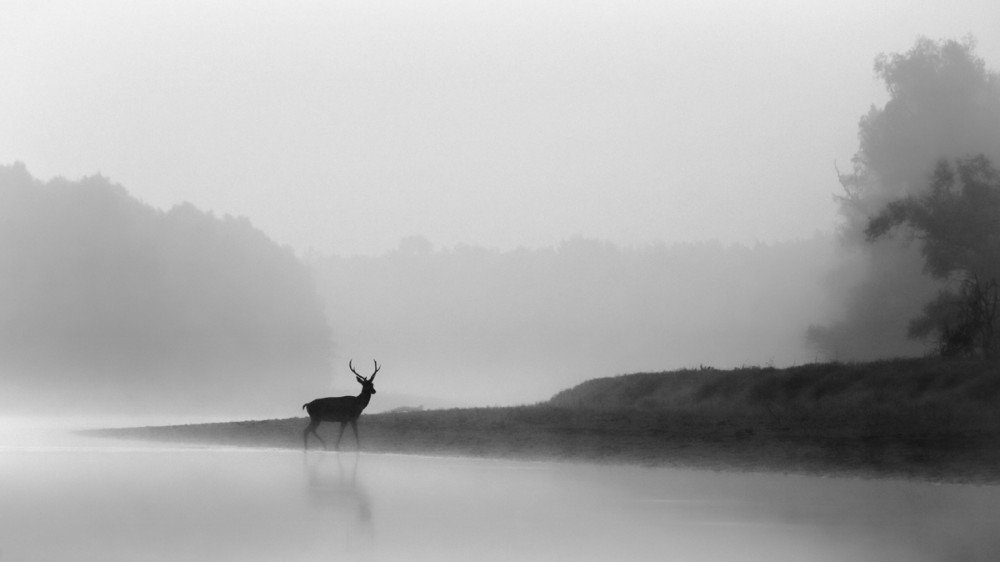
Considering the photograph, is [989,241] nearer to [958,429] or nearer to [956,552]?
[958,429]

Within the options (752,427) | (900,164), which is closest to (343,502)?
(752,427)

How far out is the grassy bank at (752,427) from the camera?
879 inches

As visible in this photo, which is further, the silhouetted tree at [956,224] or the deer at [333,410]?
the silhouetted tree at [956,224]

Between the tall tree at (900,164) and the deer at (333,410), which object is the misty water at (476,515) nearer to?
the deer at (333,410)

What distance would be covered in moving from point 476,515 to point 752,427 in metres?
12.4

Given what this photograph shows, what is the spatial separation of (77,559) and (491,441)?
18.5 metres

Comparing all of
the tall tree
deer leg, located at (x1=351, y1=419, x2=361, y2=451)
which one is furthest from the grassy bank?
→ the tall tree

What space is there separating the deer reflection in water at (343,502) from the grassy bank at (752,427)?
496 cm

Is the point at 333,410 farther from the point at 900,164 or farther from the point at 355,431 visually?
the point at 900,164

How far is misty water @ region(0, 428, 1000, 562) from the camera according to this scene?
11.5m

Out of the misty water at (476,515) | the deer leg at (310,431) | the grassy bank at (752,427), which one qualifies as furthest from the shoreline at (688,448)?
the misty water at (476,515)

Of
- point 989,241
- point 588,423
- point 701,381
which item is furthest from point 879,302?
point 588,423

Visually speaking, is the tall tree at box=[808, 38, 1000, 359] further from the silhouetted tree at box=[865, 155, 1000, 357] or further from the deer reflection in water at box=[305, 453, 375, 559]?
the deer reflection in water at box=[305, 453, 375, 559]

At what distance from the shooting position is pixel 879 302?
59500mm
